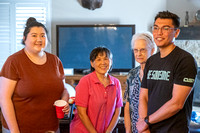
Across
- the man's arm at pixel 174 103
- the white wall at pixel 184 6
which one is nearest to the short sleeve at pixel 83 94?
the man's arm at pixel 174 103

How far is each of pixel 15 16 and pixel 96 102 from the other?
3.99 m

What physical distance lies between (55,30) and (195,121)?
3.79 m

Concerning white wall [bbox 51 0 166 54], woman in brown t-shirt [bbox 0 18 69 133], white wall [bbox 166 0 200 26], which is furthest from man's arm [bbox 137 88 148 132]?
white wall [bbox 166 0 200 26]

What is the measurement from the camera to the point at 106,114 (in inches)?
67.4

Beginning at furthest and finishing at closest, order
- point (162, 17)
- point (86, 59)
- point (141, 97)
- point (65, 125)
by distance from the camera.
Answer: point (86, 59)
point (65, 125)
point (141, 97)
point (162, 17)

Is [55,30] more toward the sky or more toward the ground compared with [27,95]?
more toward the sky

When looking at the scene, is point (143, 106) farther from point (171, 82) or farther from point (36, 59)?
point (36, 59)

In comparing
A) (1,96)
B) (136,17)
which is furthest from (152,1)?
(1,96)

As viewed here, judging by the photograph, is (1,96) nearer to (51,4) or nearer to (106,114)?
(106,114)

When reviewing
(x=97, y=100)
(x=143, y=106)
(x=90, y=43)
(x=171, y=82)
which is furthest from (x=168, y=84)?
(x=90, y=43)

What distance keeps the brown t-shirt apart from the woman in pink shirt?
0.66 feet

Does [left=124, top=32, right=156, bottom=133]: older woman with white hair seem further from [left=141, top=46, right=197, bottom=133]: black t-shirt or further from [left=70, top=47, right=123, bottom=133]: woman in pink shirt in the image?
[left=141, top=46, right=197, bottom=133]: black t-shirt

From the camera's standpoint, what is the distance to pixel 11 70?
5.06ft

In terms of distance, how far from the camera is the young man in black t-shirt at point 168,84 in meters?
→ 1.23
